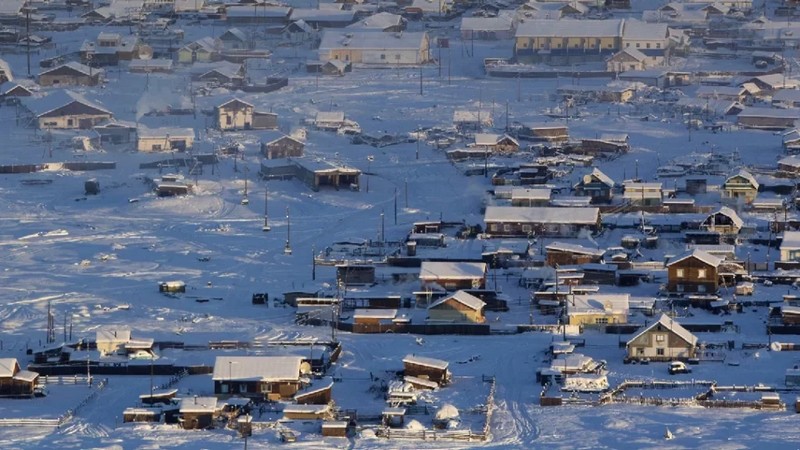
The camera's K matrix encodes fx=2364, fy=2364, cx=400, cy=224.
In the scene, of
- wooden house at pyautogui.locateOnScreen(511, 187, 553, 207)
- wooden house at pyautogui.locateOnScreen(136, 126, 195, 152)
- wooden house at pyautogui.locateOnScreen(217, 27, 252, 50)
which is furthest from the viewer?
wooden house at pyautogui.locateOnScreen(217, 27, 252, 50)

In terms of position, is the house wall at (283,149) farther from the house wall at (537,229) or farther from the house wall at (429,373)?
the house wall at (429,373)

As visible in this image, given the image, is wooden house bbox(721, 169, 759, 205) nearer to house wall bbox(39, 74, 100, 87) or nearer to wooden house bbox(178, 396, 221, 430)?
wooden house bbox(178, 396, 221, 430)

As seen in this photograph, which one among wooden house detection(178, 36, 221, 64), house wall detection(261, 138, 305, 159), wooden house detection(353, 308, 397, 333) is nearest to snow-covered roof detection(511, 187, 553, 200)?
house wall detection(261, 138, 305, 159)

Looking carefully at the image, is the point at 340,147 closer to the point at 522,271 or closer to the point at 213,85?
the point at 213,85

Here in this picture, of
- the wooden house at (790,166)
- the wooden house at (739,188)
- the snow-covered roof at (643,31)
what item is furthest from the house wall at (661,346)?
the snow-covered roof at (643,31)

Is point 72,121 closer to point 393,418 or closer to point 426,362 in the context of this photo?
point 426,362

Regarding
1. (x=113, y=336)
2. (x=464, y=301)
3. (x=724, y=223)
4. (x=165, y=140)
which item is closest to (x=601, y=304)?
(x=464, y=301)

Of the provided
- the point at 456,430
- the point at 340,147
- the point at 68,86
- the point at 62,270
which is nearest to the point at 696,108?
the point at 340,147
